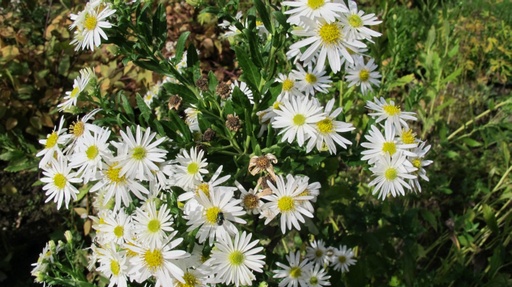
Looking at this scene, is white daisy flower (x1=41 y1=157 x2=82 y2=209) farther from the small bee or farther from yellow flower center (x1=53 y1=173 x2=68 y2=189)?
the small bee

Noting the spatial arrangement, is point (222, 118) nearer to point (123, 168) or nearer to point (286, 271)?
point (123, 168)

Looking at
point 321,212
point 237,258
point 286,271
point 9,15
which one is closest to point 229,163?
point 237,258

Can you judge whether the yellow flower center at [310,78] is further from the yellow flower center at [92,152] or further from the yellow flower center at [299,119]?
the yellow flower center at [92,152]

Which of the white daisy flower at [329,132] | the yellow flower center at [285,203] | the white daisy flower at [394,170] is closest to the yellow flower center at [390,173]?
the white daisy flower at [394,170]

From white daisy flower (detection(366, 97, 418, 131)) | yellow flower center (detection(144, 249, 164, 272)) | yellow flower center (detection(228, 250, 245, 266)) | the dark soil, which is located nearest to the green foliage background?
the dark soil

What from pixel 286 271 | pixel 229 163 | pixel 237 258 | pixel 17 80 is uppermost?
pixel 17 80

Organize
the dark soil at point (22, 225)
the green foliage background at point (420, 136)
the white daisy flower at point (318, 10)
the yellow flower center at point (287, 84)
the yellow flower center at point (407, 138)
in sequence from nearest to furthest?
the white daisy flower at point (318, 10) < the yellow flower center at point (407, 138) < the yellow flower center at point (287, 84) < the green foliage background at point (420, 136) < the dark soil at point (22, 225)
